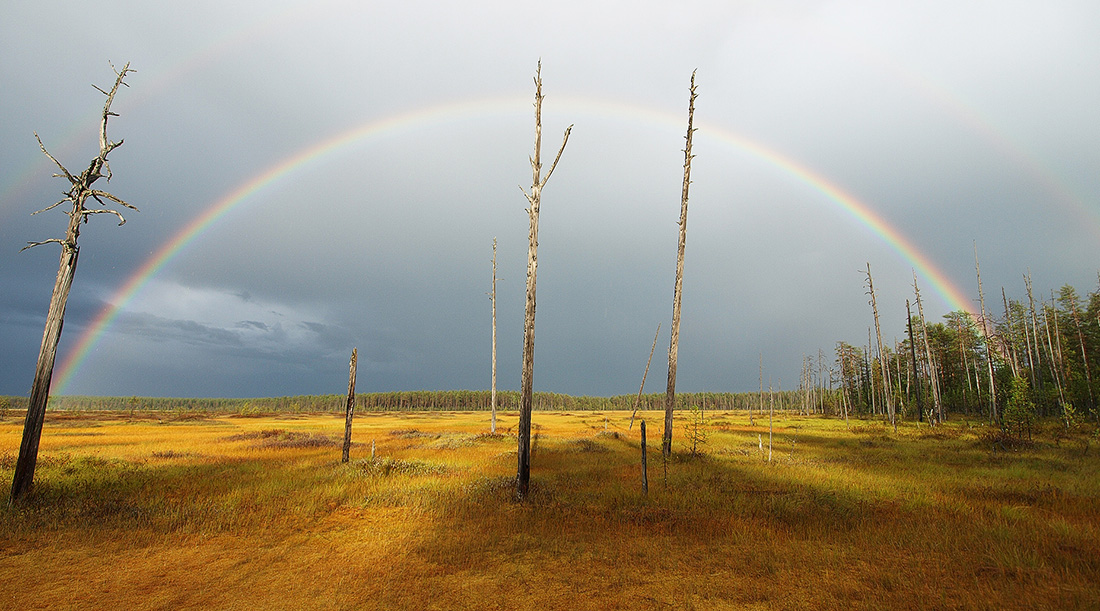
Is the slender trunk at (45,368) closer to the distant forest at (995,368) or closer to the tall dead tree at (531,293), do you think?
the tall dead tree at (531,293)

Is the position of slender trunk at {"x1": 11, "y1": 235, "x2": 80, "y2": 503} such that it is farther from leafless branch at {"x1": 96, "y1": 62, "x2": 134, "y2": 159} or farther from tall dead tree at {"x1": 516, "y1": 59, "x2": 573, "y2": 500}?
tall dead tree at {"x1": 516, "y1": 59, "x2": 573, "y2": 500}

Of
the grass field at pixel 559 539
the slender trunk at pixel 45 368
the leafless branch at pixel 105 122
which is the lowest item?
the grass field at pixel 559 539

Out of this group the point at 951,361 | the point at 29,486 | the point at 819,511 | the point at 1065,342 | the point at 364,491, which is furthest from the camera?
the point at 951,361

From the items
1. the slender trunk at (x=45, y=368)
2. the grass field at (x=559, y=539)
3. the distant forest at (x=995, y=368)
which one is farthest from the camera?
the distant forest at (x=995, y=368)

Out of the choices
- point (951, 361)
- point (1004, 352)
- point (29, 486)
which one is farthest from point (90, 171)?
point (951, 361)

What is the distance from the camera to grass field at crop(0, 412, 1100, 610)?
21.8ft

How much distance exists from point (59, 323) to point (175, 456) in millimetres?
13318

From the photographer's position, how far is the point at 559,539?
939cm

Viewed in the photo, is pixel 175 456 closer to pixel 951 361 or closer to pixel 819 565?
pixel 819 565

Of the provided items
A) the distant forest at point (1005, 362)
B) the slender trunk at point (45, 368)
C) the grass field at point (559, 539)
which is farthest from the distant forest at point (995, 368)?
the slender trunk at point (45, 368)

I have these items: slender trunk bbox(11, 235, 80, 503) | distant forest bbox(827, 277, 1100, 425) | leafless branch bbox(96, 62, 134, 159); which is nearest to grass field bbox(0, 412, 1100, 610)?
slender trunk bbox(11, 235, 80, 503)

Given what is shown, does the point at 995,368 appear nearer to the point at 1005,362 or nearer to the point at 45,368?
the point at 1005,362

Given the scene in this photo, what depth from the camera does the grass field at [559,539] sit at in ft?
21.8

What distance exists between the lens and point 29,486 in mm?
11938
